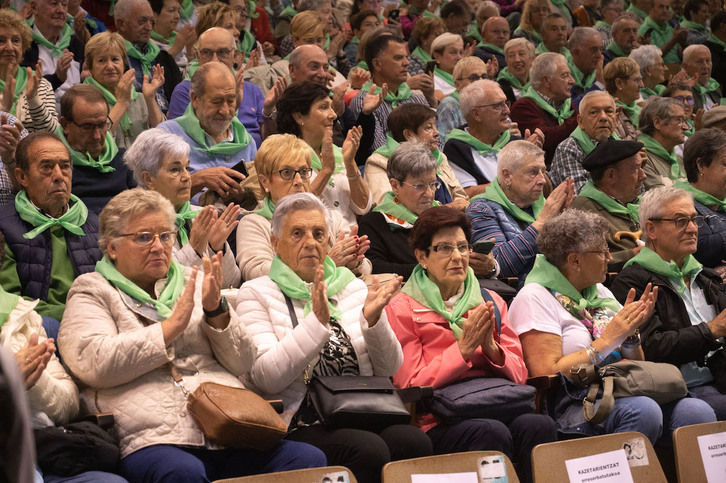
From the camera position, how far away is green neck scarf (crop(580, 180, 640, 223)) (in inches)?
186

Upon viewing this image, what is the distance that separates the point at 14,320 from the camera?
2.61 meters

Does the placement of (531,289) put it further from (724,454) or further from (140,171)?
(140,171)

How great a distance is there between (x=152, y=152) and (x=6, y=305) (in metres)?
1.22

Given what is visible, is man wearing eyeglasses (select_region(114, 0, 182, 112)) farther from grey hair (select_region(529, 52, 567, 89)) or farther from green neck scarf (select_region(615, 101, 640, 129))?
green neck scarf (select_region(615, 101, 640, 129))

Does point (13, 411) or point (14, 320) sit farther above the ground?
point (13, 411)

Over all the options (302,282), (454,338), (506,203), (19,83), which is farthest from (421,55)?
(302,282)

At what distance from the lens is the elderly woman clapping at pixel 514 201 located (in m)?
4.27

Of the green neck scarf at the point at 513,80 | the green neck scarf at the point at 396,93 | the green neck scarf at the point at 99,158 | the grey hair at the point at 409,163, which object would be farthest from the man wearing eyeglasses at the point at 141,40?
the green neck scarf at the point at 513,80

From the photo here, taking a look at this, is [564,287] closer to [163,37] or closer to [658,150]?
[658,150]

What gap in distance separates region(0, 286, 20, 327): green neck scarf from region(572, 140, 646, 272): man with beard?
3.06 meters

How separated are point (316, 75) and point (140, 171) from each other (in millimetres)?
1901

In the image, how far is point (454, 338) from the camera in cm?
330

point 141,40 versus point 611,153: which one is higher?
point 611,153

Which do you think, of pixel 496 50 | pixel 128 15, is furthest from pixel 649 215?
pixel 496 50
